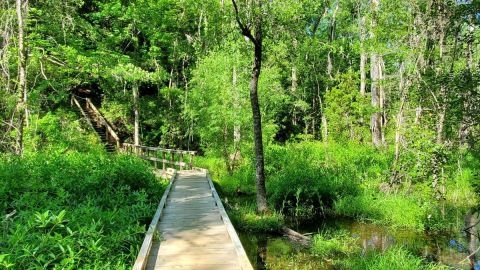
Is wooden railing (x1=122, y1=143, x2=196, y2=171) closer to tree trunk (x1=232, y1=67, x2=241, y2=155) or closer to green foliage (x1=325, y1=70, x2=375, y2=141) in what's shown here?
tree trunk (x1=232, y1=67, x2=241, y2=155)

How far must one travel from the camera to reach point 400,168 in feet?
39.4

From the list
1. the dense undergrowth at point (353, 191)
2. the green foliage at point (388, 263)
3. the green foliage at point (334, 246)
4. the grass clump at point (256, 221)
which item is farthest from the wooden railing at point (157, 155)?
the green foliage at point (388, 263)

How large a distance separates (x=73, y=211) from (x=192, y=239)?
233 centimetres

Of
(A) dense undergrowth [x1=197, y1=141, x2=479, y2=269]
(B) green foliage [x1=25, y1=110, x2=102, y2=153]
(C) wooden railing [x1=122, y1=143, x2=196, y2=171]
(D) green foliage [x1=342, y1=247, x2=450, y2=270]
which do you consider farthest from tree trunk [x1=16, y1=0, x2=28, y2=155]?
(D) green foliage [x1=342, y1=247, x2=450, y2=270]

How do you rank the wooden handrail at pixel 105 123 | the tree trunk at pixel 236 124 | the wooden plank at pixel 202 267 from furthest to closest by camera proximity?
the wooden handrail at pixel 105 123, the tree trunk at pixel 236 124, the wooden plank at pixel 202 267

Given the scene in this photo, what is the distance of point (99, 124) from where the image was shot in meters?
25.6

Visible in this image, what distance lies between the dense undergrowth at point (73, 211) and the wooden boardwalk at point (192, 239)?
36cm

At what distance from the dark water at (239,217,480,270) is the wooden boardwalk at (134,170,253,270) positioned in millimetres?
1236

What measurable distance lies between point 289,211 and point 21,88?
392 inches

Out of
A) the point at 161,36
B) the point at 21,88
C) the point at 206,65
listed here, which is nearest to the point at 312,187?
the point at 206,65

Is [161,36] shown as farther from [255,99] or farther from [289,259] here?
[289,259]

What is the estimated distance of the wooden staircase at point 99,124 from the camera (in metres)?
24.1

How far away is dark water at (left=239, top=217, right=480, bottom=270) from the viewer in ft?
27.9

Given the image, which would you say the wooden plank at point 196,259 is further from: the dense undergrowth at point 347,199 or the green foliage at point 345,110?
the green foliage at point 345,110
